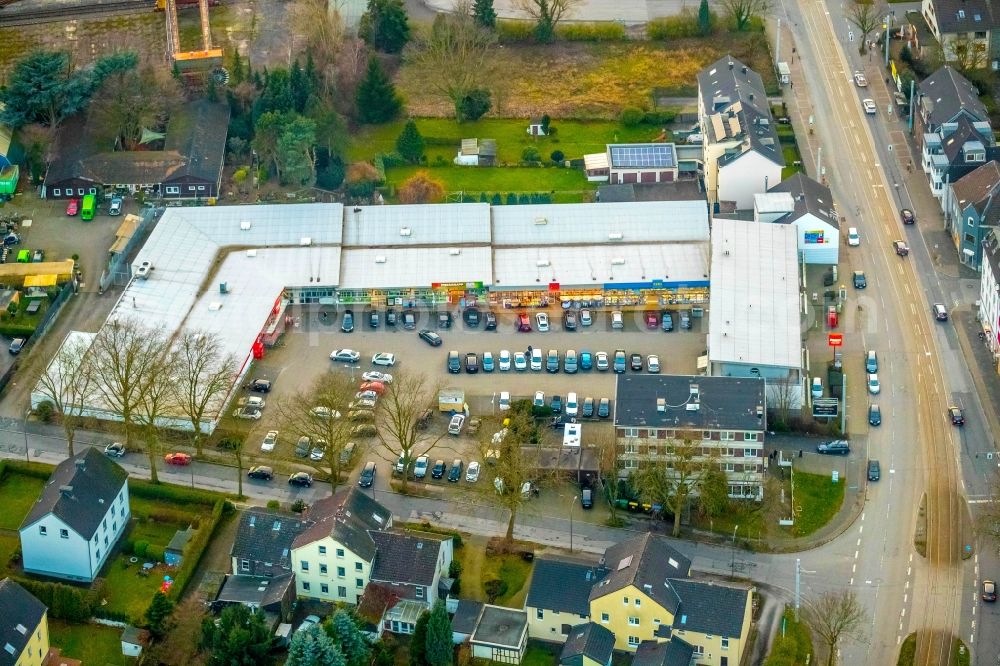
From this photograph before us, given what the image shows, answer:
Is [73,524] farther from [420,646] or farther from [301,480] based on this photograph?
[420,646]

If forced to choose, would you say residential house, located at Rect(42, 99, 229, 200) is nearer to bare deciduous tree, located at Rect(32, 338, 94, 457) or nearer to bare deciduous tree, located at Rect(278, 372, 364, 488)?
bare deciduous tree, located at Rect(32, 338, 94, 457)

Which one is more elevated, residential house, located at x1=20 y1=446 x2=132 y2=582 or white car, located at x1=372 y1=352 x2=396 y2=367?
residential house, located at x1=20 y1=446 x2=132 y2=582

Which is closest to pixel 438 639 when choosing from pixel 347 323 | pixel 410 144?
pixel 347 323

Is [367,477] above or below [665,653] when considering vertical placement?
below

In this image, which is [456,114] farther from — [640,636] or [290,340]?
[640,636]

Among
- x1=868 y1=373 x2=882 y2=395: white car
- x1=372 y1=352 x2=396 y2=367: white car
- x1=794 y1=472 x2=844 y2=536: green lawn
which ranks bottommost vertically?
x1=372 y1=352 x2=396 y2=367: white car

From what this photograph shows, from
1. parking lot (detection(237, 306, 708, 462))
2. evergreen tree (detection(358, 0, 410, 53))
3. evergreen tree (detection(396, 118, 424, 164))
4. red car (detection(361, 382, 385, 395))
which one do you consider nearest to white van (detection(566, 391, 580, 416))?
parking lot (detection(237, 306, 708, 462))

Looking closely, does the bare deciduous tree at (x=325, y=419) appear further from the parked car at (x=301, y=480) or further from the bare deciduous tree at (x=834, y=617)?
the bare deciduous tree at (x=834, y=617)
